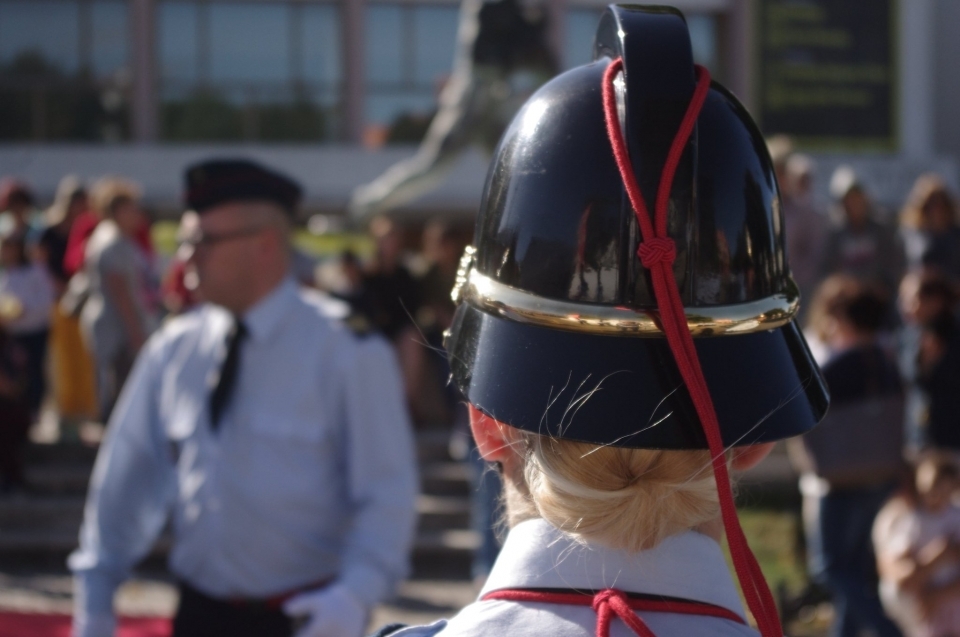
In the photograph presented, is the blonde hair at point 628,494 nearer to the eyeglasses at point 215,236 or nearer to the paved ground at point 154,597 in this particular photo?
the eyeglasses at point 215,236

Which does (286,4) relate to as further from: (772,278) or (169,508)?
(772,278)

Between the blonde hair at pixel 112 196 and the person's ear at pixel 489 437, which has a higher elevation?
the person's ear at pixel 489 437

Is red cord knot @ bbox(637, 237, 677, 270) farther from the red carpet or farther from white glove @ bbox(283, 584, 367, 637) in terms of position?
the red carpet

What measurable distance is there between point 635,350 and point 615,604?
25 cm

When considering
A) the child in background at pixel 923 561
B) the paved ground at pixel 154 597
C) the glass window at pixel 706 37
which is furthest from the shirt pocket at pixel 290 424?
the glass window at pixel 706 37

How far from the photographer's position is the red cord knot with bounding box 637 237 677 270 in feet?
3.71

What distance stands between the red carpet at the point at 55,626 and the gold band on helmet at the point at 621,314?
14.8 feet

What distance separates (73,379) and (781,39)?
15218 millimetres

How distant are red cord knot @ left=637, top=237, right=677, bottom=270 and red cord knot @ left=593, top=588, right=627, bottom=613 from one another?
314mm

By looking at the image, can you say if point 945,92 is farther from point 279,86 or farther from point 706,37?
point 279,86

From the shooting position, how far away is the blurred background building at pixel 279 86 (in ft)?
71.0

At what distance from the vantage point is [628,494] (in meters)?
1.14

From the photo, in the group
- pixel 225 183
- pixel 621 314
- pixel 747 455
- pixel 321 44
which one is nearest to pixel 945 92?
pixel 321 44

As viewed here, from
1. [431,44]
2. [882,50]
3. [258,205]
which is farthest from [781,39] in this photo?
[258,205]
